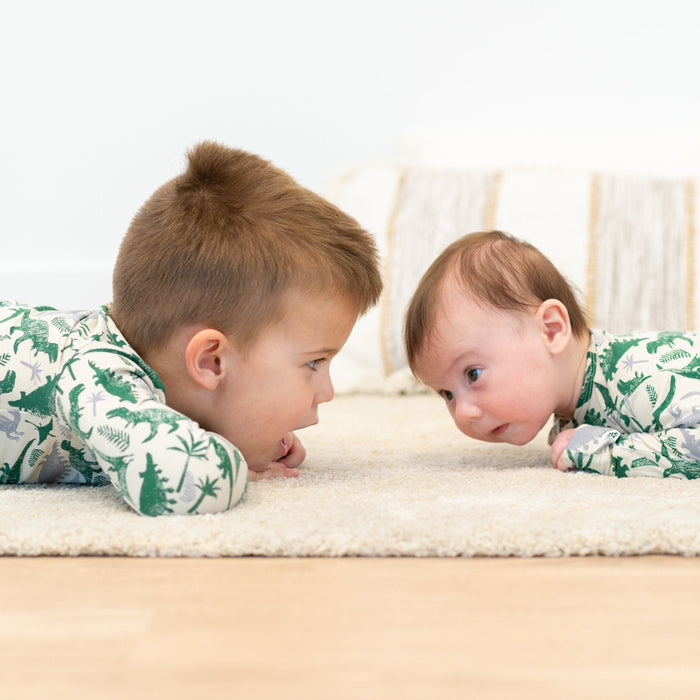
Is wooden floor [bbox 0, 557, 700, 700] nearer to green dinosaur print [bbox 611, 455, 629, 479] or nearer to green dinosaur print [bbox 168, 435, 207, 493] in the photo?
green dinosaur print [bbox 168, 435, 207, 493]

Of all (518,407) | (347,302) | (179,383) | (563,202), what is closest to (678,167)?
(563,202)

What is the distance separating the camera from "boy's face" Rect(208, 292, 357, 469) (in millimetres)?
1092

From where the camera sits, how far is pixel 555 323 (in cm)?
128

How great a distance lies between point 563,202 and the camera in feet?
7.18

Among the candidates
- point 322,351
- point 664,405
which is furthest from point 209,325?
point 664,405

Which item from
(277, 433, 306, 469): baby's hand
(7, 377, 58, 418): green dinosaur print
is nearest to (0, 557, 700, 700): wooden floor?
(7, 377, 58, 418): green dinosaur print

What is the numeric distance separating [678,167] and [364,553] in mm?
1928

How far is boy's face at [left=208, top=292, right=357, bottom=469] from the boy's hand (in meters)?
0.04

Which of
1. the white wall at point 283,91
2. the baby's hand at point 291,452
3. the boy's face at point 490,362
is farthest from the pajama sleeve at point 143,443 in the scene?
the white wall at point 283,91

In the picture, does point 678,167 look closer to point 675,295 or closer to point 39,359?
point 675,295

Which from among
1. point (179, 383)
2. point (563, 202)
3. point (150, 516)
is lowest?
point (150, 516)

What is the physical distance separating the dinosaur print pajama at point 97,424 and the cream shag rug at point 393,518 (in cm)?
3

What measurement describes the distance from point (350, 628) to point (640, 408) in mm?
699

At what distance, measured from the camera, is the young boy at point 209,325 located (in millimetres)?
1070
